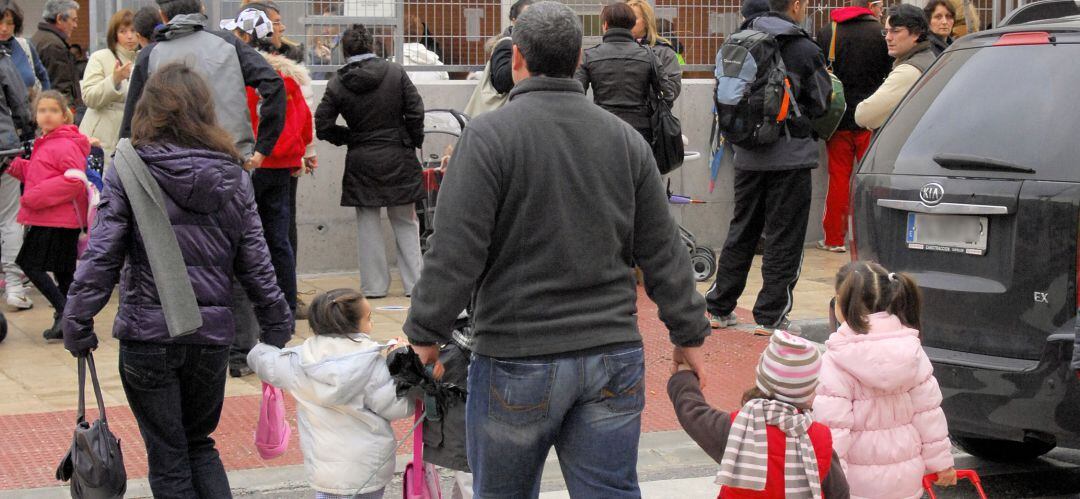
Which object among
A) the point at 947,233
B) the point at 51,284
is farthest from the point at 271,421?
the point at 51,284

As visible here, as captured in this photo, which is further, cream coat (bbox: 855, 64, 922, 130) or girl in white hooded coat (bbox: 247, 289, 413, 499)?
cream coat (bbox: 855, 64, 922, 130)

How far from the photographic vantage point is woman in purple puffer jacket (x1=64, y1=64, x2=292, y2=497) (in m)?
4.61

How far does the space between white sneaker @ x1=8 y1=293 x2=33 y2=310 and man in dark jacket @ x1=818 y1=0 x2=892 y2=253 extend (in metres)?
6.39

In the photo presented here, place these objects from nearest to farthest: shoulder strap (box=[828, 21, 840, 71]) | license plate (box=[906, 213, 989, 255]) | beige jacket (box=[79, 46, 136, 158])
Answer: license plate (box=[906, 213, 989, 255]) → beige jacket (box=[79, 46, 136, 158]) → shoulder strap (box=[828, 21, 840, 71])

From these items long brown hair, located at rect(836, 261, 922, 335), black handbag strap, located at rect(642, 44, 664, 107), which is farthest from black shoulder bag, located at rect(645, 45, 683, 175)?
long brown hair, located at rect(836, 261, 922, 335)

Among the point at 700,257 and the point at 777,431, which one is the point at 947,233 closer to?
the point at 777,431

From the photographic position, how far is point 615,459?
12.3ft

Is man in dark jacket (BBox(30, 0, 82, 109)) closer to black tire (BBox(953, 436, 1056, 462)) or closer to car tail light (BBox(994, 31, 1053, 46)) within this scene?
black tire (BBox(953, 436, 1056, 462))

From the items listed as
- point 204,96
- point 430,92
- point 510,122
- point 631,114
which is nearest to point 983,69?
point 510,122

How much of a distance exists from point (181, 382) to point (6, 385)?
3.10m

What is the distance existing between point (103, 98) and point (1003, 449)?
636 cm

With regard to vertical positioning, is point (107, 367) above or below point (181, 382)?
below

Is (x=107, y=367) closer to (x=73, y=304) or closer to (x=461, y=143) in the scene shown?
(x=73, y=304)

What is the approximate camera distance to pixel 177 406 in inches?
186
